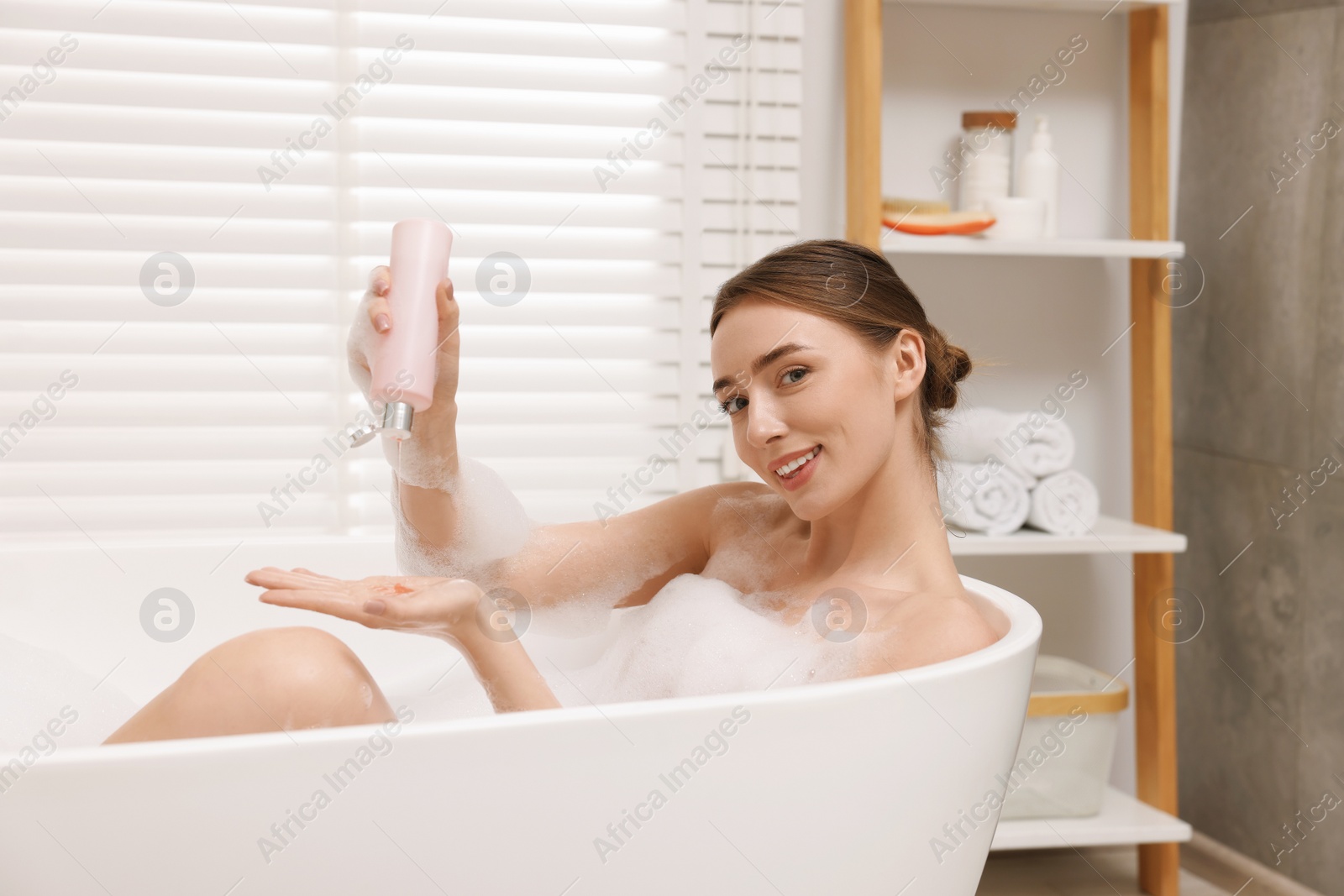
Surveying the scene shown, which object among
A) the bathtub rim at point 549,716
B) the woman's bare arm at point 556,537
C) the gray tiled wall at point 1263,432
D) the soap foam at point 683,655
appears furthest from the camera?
the gray tiled wall at point 1263,432

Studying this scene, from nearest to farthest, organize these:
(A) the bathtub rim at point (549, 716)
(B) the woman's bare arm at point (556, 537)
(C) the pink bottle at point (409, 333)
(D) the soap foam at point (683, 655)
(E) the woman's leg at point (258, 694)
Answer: (A) the bathtub rim at point (549, 716), (E) the woman's leg at point (258, 694), (C) the pink bottle at point (409, 333), (D) the soap foam at point (683, 655), (B) the woman's bare arm at point (556, 537)

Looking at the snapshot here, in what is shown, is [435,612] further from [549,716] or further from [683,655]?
[683,655]

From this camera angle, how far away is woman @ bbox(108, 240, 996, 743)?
0.93 meters

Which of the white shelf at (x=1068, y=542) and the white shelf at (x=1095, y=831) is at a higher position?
the white shelf at (x=1068, y=542)

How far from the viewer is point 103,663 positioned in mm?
1505

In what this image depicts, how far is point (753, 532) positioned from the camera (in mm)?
1446

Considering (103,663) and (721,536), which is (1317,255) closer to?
(721,536)

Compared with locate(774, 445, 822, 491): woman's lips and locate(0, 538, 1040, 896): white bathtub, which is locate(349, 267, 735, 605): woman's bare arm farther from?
locate(0, 538, 1040, 896): white bathtub

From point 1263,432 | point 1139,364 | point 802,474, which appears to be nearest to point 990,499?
point 1139,364

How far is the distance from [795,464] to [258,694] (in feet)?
1.93

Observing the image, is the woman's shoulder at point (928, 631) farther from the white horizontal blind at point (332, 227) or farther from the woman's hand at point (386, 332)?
the white horizontal blind at point (332, 227)

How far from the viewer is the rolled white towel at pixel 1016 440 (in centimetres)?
184

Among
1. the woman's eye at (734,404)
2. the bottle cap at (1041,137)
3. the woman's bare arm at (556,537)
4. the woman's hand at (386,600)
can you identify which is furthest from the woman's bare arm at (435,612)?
the bottle cap at (1041,137)

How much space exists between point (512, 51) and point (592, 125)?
0.19 meters
